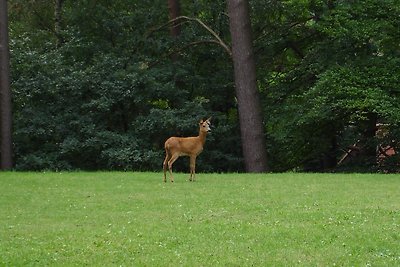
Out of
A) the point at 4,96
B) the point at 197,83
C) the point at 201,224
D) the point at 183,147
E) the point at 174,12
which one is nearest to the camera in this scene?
the point at 201,224

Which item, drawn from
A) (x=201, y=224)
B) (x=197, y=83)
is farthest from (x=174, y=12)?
(x=201, y=224)

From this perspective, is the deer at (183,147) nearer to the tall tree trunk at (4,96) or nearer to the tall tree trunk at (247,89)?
the tall tree trunk at (247,89)

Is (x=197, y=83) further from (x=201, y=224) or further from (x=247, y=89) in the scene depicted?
(x=201, y=224)

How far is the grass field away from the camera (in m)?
9.10

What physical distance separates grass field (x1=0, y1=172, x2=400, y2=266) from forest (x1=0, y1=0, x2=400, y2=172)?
24.9ft

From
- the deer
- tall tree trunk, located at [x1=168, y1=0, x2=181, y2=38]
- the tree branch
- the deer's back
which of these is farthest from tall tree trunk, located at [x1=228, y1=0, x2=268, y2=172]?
the deer's back

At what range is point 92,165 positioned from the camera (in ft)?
86.1

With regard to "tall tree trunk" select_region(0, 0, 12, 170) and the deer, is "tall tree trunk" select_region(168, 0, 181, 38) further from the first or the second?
the deer

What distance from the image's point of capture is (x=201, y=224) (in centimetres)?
1107

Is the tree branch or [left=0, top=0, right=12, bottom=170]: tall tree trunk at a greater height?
the tree branch

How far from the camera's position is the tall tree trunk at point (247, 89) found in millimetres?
24250

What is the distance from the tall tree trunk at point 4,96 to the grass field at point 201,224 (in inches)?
283

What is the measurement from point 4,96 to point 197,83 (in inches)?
310

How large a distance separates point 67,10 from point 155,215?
62.9 ft
